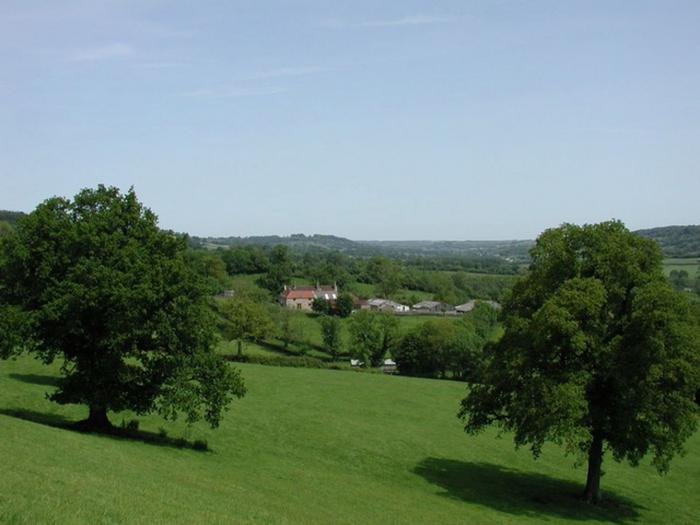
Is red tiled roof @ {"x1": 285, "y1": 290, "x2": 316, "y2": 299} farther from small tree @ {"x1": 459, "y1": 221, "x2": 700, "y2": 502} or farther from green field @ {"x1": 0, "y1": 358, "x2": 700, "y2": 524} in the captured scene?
small tree @ {"x1": 459, "y1": 221, "x2": 700, "y2": 502}

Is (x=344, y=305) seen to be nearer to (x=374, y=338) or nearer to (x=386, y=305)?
(x=386, y=305)

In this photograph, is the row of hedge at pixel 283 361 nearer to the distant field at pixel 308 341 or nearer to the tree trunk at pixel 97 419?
the distant field at pixel 308 341

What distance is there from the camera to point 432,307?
562 ft

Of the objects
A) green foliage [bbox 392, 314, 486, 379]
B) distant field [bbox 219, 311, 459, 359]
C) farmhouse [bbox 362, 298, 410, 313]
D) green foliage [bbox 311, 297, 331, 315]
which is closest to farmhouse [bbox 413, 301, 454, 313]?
farmhouse [bbox 362, 298, 410, 313]

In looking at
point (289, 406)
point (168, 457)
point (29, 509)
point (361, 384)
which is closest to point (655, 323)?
point (168, 457)

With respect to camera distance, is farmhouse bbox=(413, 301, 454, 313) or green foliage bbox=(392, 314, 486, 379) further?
farmhouse bbox=(413, 301, 454, 313)

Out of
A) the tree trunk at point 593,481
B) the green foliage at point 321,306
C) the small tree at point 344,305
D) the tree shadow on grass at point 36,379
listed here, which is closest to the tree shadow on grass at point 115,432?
the tree shadow on grass at point 36,379

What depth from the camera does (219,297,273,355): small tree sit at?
86456 millimetres

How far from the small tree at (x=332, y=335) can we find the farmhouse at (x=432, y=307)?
64.7 m

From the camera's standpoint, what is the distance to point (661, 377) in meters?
26.4

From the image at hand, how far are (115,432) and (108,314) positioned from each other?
6.96 metres

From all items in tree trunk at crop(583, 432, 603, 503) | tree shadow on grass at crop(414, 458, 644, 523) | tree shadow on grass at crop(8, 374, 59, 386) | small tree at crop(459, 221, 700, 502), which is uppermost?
small tree at crop(459, 221, 700, 502)

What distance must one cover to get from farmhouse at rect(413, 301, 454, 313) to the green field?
113 m

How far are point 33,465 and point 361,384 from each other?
49267 millimetres
